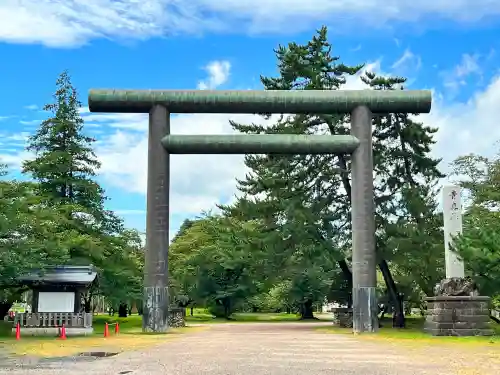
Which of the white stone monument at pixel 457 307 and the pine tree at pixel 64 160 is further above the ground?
the pine tree at pixel 64 160

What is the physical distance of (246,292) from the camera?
45.1m

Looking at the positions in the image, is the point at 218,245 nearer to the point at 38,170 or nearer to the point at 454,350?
the point at 38,170

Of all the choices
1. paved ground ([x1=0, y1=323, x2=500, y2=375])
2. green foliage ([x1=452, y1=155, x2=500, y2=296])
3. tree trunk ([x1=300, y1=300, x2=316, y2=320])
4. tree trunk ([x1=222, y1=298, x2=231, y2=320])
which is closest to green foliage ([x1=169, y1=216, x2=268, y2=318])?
tree trunk ([x1=222, y1=298, x2=231, y2=320])

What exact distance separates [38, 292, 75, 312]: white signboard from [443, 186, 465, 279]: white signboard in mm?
13307

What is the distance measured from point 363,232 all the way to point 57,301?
11.5 m

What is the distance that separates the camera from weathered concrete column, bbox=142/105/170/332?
73.3ft

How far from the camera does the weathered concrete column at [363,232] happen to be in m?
22.4

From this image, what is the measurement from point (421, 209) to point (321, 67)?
327 inches

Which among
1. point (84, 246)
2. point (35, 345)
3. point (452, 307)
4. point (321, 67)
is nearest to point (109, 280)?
point (84, 246)

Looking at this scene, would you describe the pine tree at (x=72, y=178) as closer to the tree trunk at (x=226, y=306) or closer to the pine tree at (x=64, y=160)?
the pine tree at (x=64, y=160)

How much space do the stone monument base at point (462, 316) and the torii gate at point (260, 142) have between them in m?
3.19

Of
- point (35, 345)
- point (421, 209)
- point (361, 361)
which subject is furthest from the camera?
point (421, 209)

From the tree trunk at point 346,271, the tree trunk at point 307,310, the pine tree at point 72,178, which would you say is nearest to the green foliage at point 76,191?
the pine tree at point 72,178

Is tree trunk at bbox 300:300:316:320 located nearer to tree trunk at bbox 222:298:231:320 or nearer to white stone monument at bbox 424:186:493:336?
tree trunk at bbox 222:298:231:320
